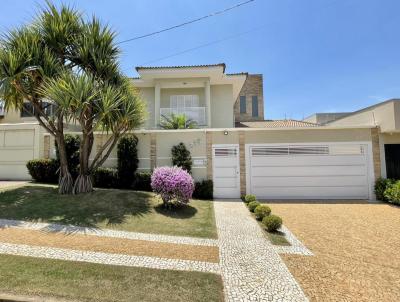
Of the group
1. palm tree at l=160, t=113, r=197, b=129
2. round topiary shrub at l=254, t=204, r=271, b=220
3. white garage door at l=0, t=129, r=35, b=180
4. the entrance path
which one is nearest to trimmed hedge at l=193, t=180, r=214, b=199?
palm tree at l=160, t=113, r=197, b=129

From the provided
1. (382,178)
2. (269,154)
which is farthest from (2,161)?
(382,178)

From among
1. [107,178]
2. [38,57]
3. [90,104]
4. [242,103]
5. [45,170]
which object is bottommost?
[107,178]

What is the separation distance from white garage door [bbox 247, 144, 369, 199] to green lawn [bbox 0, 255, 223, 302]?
29.3 ft

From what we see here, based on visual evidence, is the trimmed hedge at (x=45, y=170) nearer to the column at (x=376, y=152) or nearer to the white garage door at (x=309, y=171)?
the white garage door at (x=309, y=171)

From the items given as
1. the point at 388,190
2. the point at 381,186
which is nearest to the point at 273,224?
the point at 388,190

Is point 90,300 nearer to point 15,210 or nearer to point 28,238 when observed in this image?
point 28,238

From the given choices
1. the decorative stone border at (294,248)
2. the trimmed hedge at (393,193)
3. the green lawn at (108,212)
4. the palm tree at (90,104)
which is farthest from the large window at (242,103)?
the decorative stone border at (294,248)

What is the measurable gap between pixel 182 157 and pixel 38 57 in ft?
23.5

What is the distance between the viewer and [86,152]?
33.6 feet

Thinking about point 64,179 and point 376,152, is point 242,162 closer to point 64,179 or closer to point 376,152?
point 376,152

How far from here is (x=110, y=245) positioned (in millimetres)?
5441

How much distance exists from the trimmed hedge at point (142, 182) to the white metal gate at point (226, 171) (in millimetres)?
3331

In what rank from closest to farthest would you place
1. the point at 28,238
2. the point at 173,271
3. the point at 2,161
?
the point at 173,271 → the point at 28,238 → the point at 2,161

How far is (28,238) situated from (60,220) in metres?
1.48
